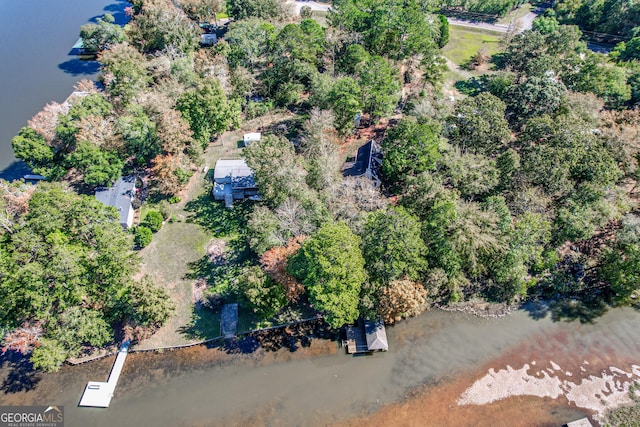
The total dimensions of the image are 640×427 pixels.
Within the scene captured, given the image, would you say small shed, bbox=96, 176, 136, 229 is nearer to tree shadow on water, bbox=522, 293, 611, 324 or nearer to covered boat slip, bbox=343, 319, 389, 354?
covered boat slip, bbox=343, 319, 389, 354

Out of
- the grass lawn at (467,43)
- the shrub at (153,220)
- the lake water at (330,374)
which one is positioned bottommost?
the lake water at (330,374)

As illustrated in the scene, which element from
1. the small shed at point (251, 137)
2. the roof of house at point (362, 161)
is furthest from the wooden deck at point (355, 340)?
the small shed at point (251, 137)

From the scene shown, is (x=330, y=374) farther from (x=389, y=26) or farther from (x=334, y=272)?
(x=389, y=26)

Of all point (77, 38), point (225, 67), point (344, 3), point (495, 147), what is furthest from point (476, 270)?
point (77, 38)

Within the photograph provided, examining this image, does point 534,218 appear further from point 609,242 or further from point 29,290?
point 29,290

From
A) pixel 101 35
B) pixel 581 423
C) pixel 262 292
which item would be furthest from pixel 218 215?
pixel 101 35

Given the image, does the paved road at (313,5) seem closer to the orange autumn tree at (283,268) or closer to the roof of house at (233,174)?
the roof of house at (233,174)
